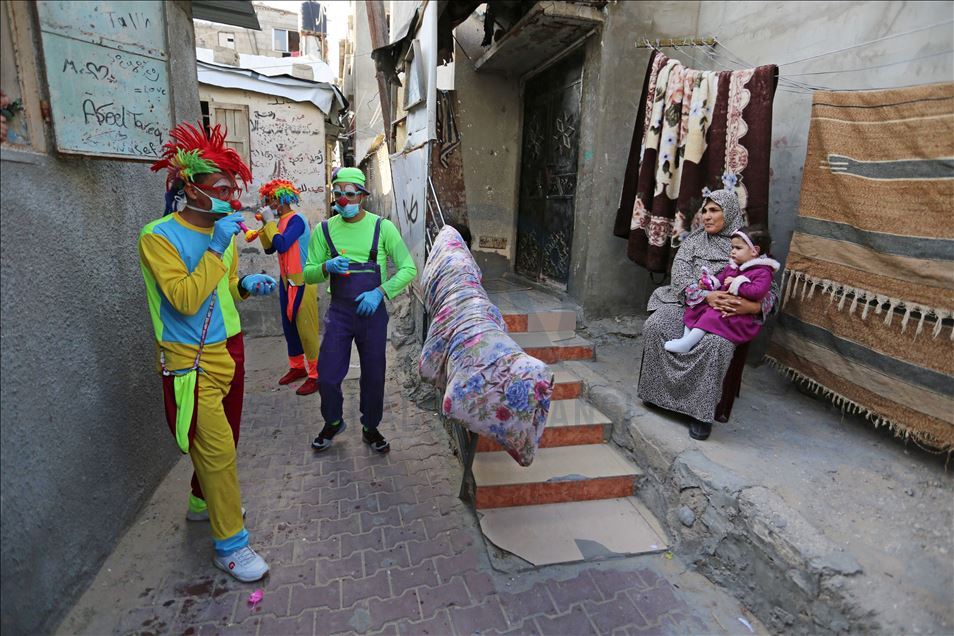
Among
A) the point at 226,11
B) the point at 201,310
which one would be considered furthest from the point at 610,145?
the point at 201,310

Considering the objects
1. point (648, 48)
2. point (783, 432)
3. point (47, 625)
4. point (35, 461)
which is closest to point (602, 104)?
point (648, 48)

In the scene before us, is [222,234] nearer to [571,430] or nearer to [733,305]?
[571,430]

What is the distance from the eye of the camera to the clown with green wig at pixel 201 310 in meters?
2.17

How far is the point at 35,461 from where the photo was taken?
1.97 m

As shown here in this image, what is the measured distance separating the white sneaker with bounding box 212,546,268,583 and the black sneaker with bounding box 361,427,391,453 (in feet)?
4.13

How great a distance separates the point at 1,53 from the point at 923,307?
180 inches

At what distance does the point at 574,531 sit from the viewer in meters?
2.86

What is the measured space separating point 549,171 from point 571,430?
333cm

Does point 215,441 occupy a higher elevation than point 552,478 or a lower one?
higher

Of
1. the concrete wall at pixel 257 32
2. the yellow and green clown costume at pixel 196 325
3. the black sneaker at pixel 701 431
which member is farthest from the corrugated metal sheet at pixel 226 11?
the concrete wall at pixel 257 32

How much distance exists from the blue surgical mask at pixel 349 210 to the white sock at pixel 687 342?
2.33 m

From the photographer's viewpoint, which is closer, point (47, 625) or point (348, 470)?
point (47, 625)

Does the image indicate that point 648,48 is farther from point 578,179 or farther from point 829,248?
point 829,248

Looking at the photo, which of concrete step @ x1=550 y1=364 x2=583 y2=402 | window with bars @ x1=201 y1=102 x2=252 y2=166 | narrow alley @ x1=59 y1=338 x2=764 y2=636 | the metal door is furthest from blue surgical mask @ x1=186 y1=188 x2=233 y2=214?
window with bars @ x1=201 y1=102 x2=252 y2=166
